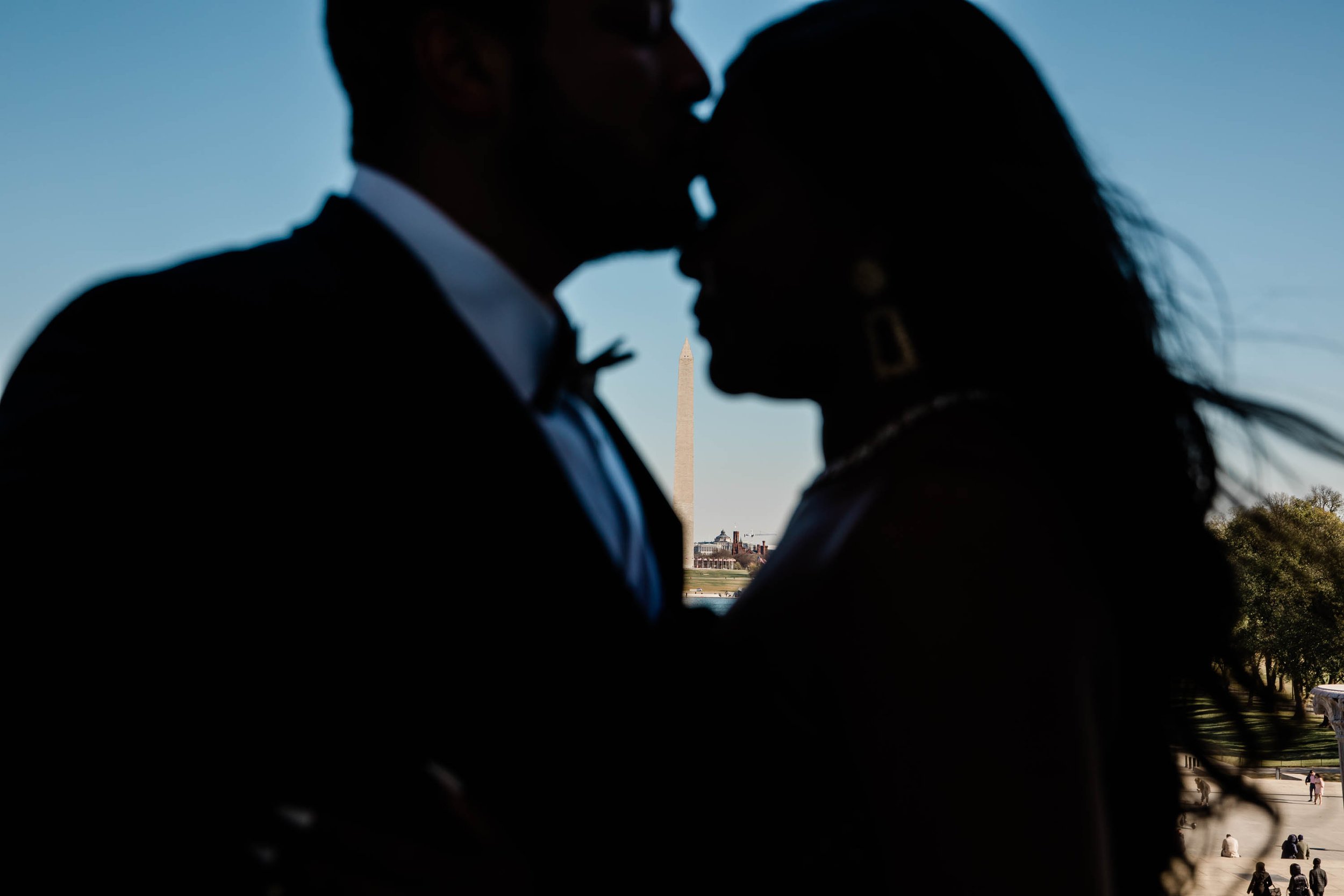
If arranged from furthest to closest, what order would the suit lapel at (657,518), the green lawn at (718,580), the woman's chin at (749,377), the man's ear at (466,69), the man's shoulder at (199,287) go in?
the green lawn at (718,580)
the suit lapel at (657,518)
the woman's chin at (749,377)
the man's ear at (466,69)
the man's shoulder at (199,287)

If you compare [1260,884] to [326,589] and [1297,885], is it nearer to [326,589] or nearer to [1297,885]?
[1297,885]

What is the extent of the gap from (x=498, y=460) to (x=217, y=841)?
0.60 metres

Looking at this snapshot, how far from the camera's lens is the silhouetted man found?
1.15 metres

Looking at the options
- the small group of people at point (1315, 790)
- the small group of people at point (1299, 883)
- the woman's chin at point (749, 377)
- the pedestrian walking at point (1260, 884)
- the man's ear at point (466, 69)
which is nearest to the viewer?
the man's ear at point (466, 69)

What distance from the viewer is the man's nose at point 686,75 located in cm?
196

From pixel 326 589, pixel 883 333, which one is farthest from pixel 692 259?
pixel 326 589

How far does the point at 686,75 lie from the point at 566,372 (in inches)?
26.0

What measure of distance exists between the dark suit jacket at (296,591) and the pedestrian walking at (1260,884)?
36.6 feet

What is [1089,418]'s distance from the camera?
186cm

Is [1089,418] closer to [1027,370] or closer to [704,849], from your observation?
[1027,370]

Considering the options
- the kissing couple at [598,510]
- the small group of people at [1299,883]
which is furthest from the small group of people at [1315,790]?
the kissing couple at [598,510]

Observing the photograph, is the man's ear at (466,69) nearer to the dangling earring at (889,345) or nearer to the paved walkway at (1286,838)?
the dangling earring at (889,345)

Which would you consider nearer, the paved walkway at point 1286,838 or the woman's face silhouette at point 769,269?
the woman's face silhouette at point 769,269

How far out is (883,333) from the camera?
1.78 m
